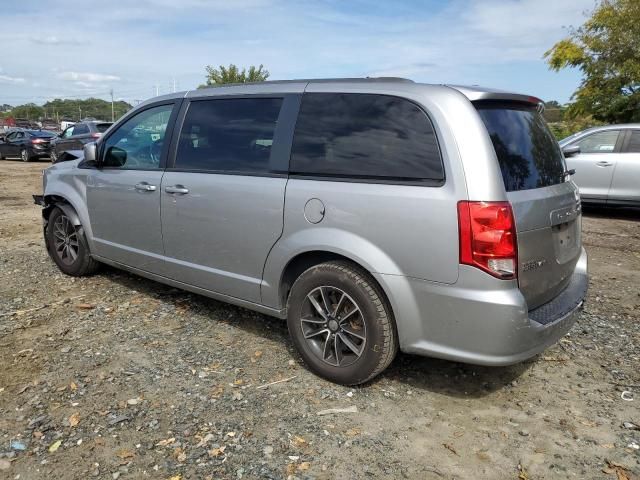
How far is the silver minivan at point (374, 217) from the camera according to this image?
286 centimetres

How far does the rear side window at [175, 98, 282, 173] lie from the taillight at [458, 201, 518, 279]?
1459 millimetres

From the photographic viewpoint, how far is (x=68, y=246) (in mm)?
5551

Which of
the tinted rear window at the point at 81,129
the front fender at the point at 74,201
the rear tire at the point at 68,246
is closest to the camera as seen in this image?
the front fender at the point at 74,201

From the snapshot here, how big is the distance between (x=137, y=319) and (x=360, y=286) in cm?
224

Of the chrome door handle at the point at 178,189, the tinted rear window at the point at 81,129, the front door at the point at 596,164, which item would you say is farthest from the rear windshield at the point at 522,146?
the tinted rear window at the point at 81,129

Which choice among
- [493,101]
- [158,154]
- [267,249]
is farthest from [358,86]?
[158,154]

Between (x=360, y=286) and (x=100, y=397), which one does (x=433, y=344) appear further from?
(x=100, y=397)

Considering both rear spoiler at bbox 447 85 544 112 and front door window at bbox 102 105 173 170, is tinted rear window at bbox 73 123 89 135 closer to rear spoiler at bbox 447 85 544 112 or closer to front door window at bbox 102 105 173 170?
front door window at bbox 102 105 173 170

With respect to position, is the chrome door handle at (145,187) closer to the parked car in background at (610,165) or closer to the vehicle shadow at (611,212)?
the parked car in background at (610,165)

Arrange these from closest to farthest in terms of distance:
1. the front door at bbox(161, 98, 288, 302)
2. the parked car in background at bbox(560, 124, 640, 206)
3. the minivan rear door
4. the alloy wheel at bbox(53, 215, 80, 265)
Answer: the minivan rear door
the front door at bbox(161, 98, 288, 302)
the alloy wheel at bbox(53, 215, 80, 265)
the parked car in background at bbox(560, 124, 640, 206)

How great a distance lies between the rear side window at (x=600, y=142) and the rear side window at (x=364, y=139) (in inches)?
301

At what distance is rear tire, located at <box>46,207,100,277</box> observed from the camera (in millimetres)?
5348

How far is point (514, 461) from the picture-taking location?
2723 mm

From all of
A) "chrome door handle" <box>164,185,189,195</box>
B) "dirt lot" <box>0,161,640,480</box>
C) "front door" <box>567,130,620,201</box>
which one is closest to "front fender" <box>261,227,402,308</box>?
"dirt lot" <box>0,161,640,480</box>
